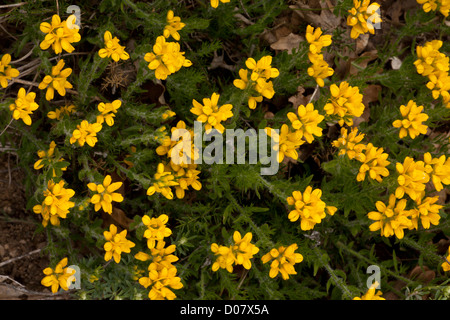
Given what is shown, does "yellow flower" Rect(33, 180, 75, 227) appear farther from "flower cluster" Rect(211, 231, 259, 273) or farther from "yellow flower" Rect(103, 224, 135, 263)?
"flower cluster" Rect(211, 231, 259, 273)

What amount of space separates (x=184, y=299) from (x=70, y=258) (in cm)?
108

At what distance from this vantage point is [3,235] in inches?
147

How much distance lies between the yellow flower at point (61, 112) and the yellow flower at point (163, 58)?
0.96 metres

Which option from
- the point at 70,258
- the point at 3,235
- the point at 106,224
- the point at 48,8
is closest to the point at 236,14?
the point at 48,8

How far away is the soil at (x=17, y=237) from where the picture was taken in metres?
3.71

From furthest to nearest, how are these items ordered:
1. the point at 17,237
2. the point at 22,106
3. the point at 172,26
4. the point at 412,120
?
the point at 17,237, the point at 412,120, the point at 172,26, the point at 22,106

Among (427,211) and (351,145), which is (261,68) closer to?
(351,145)

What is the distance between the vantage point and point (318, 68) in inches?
128

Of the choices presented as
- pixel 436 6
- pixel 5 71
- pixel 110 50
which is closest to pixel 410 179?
pixel 436 6

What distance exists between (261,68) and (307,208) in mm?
1055

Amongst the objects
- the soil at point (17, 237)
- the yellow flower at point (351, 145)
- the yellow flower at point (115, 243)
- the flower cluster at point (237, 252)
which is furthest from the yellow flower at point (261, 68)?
the soil at point (17, 237)

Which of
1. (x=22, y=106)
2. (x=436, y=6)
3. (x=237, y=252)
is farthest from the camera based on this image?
(x=436, y=6)

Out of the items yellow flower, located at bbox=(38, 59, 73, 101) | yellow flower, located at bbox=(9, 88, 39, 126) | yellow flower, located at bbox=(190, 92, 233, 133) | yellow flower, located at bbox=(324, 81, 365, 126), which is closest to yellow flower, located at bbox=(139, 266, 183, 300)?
yellow flower, located at bbox=(190, 92, 233, 133)

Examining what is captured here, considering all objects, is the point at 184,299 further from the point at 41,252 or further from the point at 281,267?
the point at 41,252
